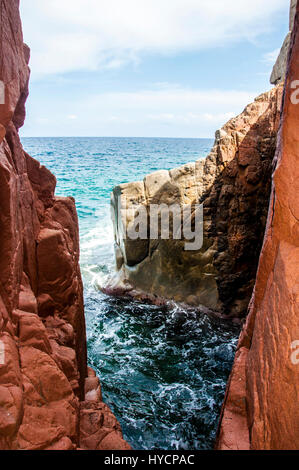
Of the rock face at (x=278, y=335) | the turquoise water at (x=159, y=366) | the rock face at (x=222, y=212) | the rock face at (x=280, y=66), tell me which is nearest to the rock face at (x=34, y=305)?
the turquoise water at (x=159, y=366)

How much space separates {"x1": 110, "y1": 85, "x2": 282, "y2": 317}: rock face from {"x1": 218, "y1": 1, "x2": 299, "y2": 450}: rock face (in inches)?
196

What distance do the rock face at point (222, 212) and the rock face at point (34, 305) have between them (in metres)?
4.71

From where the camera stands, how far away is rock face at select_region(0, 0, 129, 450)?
3.27m

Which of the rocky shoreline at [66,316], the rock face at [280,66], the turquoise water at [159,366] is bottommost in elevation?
the turquoise water at [159,366]

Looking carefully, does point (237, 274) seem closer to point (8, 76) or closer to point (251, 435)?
point (251, 435)

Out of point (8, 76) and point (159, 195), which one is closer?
point (8, 76)

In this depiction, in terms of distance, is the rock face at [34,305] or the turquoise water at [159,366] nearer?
the rock face at [34,305]

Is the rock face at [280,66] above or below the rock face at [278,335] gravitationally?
above

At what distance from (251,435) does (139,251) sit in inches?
297

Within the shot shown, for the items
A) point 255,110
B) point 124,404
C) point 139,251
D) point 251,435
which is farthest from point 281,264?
point 139,251

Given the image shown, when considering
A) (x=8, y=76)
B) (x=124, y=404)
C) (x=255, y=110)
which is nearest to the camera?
(x=8, y=76)

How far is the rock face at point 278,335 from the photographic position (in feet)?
9.97

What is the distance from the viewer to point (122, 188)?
36.1 feet

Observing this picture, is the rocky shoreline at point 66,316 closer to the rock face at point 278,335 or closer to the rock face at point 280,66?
the rock face at point 278,335
